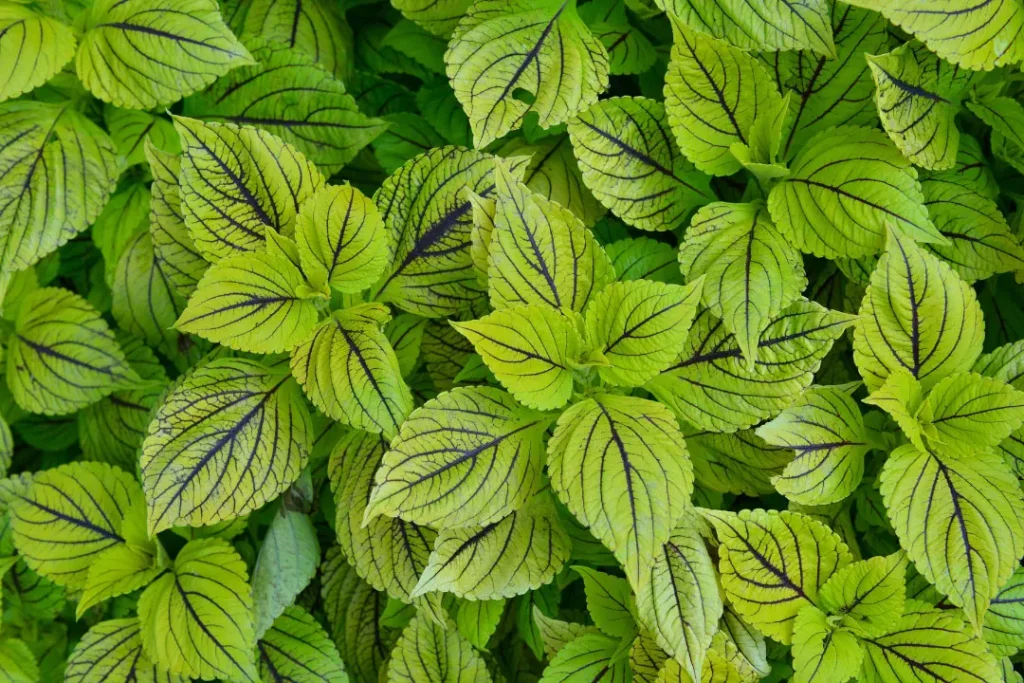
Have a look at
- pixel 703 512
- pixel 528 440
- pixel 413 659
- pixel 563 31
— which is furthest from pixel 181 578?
pixel 563 31

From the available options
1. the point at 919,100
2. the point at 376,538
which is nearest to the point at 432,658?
the point at 376,538

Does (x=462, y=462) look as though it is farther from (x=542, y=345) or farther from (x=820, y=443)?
(x=820, y=443)

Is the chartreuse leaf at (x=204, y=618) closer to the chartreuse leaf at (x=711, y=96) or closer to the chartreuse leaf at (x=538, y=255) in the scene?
the chartreuse leaf at (x=538, y=255)

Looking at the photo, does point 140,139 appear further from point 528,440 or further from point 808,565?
point 808,565

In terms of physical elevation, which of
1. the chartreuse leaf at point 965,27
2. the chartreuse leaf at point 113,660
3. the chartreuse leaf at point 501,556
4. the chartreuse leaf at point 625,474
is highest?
the chartreuse leaf at point 965,27

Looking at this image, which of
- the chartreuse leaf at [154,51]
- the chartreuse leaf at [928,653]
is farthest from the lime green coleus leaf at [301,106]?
the chartreuse leaf at [928,653]

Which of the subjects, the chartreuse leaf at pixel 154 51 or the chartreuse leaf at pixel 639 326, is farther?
the chartreuse leaf at pixel 154 51
